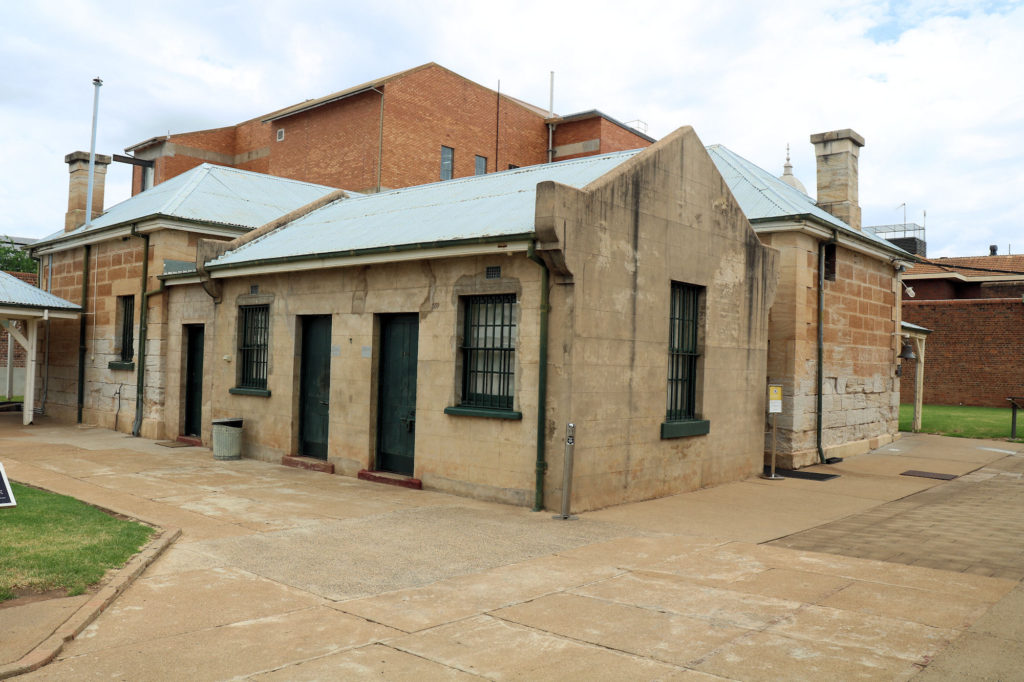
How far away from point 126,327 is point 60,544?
43.3 feet

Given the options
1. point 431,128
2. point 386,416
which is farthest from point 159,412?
point 431,128

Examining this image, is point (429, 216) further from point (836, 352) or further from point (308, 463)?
point (836, 352)

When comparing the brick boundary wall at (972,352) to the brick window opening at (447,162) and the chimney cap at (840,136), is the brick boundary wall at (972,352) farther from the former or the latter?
→ the brick window opening at (447,162)

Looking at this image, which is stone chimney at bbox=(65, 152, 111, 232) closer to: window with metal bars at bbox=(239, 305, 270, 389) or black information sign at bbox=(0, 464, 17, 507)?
window with metal bars at bbox=(239, 305, 270, 389)

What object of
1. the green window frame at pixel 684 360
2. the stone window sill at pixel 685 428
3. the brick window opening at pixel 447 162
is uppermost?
the brick window opening at pixel 447 162

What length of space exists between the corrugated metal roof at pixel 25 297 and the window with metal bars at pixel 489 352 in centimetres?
1322

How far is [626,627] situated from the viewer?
5535 mm

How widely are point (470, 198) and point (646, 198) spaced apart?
356cm

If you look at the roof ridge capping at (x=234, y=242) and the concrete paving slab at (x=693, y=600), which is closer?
the concrete paving slab at (x=693, y=600)

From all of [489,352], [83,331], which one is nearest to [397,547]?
[489,352]

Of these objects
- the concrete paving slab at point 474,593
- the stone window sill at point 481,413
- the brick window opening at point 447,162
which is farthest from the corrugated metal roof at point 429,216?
the brick window opening at point 447,162

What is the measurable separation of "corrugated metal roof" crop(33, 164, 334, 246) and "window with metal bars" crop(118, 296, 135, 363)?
1.89 m

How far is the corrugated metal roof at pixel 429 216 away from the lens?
11.3 m

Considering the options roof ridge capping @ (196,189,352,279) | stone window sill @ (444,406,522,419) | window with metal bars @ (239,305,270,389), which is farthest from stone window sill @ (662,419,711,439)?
roof ridge capping @ (196,189,352,279)
